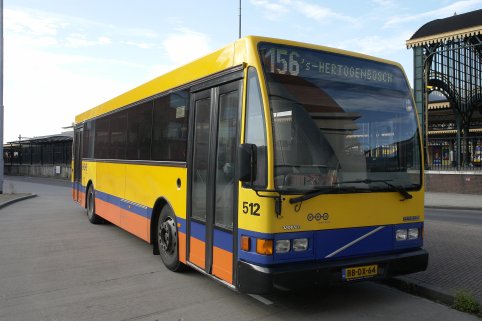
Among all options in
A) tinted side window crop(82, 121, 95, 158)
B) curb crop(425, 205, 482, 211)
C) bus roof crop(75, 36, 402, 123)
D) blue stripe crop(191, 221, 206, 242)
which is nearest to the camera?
bus roof crop(75, 36, 402, 123)

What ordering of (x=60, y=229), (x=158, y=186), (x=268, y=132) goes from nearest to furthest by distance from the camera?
1. (x=268, y=132)
2. (x=158, y=186)
3. (x=60, y=229)

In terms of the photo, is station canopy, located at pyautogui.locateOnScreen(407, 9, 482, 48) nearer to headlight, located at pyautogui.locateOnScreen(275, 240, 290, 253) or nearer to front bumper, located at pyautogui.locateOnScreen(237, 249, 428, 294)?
front bumper, located at pyautogui.locateOnScreen(237, 249, 428, 294)

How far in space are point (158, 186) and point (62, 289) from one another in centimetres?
207

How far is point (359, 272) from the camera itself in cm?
478

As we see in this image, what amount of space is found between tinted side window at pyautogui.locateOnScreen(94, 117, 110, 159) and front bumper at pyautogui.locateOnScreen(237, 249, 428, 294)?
21.7ft

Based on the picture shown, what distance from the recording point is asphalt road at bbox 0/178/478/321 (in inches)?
192

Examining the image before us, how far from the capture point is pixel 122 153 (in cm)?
905

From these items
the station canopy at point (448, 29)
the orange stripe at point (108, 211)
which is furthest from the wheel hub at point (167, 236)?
the station canopy at point (448, 29)

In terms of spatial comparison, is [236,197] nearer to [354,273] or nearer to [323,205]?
[323,205]

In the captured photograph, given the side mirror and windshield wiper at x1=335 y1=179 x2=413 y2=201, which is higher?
the side mirror

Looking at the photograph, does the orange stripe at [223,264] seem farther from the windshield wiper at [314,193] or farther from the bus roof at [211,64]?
the bus roof at [211,64]

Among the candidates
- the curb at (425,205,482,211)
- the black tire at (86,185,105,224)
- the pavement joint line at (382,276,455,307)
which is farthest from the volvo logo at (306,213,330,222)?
the curb at (425,205,482,211)

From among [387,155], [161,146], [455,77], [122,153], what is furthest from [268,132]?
[455,77]

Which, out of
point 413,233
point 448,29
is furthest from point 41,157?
point 413,233
